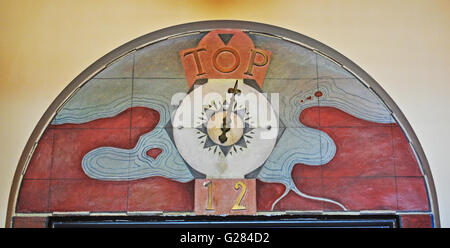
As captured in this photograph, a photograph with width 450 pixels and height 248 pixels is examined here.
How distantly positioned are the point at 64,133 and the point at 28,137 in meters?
0.26

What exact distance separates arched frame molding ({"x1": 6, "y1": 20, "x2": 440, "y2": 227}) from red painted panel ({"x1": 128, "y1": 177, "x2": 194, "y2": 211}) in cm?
81

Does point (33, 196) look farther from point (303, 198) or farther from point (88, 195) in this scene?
point (303, 198)

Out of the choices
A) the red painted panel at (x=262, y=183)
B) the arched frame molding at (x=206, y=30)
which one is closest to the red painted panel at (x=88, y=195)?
the red painted panel at (x=262, y=183)

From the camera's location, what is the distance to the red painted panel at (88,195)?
386cm

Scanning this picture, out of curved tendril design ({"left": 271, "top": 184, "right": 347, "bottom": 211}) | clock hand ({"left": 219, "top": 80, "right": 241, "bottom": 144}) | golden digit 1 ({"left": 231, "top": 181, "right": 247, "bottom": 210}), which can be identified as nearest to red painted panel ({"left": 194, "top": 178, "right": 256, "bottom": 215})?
golden digit 1 ({"left": 231, "top": 181, "right": 247, "bottom": 210})

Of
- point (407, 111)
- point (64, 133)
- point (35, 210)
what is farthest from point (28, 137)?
point (407, 111)

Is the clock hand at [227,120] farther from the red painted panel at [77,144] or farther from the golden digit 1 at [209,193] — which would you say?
the red painted panel at [77,144]

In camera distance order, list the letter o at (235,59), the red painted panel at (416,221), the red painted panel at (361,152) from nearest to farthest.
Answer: the red painted panel at (416,221), the red painted panel at (361,152), the letter o at (235,59)

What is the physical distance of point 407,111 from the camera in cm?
402

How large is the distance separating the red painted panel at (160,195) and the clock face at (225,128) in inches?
7.7

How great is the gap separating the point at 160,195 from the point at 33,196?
36.0 inches

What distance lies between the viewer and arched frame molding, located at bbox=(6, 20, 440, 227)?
12.9 feet

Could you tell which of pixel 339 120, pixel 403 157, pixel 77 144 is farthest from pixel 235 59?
pixel 403 157
